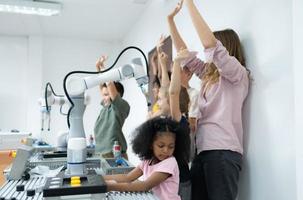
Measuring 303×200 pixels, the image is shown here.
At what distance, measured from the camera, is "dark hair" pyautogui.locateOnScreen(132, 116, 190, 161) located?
146 centimetres

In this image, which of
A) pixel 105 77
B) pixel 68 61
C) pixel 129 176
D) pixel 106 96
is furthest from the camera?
pixel 68 61

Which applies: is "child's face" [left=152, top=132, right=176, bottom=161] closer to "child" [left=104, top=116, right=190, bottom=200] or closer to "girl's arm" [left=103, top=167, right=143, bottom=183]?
"child" [left=104, top=116, right=190, bottom=200]

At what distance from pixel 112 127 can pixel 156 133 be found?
43.7 inches

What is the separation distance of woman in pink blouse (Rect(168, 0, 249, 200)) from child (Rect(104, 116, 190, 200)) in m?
0.14

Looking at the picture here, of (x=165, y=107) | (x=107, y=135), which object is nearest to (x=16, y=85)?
(x=107, y=135)

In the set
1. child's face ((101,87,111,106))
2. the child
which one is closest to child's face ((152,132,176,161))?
the child

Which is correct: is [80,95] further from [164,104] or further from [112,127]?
[112,127]

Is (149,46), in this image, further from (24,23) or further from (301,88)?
(301,88)

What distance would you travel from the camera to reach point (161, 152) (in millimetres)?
1416

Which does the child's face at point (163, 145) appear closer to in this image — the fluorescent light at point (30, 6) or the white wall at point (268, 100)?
the white wall at point (268, 100)

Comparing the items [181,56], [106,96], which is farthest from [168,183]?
[106,96]

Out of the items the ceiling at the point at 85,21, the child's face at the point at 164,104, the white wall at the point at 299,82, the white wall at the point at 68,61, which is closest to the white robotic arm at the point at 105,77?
the child's face at the point at 164,104

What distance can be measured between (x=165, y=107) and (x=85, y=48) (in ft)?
12.5

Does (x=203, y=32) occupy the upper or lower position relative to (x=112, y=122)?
upper
